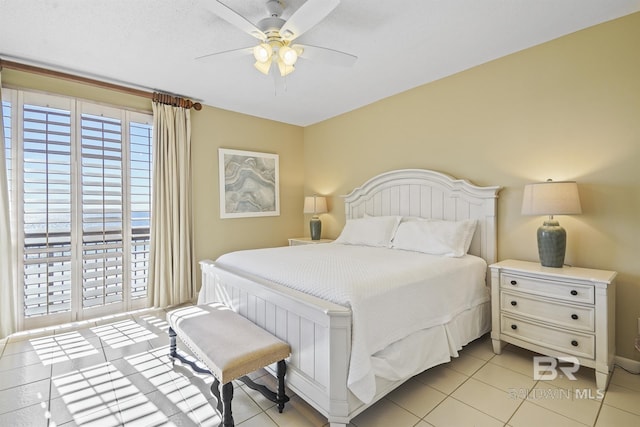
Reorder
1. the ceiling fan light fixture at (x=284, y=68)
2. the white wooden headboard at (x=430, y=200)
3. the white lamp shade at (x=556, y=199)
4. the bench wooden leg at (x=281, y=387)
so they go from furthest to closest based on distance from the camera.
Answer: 1. the white wooden headboard at (x=430, y=200)
2. the ceiling fan light fixture at (x=284, y=68)
3. the white lamp shade at (x=556, y=199)
4. the bench wooden leg at (x=281, y=387)

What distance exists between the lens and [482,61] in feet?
9.49

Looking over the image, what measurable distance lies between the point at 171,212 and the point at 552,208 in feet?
12.4

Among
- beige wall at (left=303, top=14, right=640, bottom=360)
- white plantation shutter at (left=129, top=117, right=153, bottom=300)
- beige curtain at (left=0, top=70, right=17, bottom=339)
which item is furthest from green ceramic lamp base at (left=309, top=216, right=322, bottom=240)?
beige curtain at (left=0, top=70, right=17, bottom=339)

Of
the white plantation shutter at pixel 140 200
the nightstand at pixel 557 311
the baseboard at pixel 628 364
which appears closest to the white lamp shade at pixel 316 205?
the white plantation shutter at pixel 140 200

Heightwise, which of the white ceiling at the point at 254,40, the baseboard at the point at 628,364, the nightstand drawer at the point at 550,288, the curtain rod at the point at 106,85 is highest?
the white ceiling at the point at 254,40

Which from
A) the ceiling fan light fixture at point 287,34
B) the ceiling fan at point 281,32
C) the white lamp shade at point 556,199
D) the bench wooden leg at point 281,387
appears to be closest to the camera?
the ceiling fan at point 281,32

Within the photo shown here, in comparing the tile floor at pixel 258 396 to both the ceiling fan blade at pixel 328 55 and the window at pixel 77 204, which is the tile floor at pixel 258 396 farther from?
the ceiling fan blade at pixel 328 55

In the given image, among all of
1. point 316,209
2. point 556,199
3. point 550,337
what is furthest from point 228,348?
point 316,209

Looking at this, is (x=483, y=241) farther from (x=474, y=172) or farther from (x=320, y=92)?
(x=320, y=92)

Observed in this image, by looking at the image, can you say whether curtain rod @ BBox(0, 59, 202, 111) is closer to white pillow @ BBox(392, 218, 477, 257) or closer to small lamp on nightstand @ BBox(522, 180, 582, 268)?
white pillow @ BBox(392, 218, 477, 257)

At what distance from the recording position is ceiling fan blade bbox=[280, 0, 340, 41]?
1.66 m

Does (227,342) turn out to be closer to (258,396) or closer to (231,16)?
(258,396)

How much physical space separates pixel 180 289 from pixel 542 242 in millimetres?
3759

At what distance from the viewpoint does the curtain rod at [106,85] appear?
2785 mm
